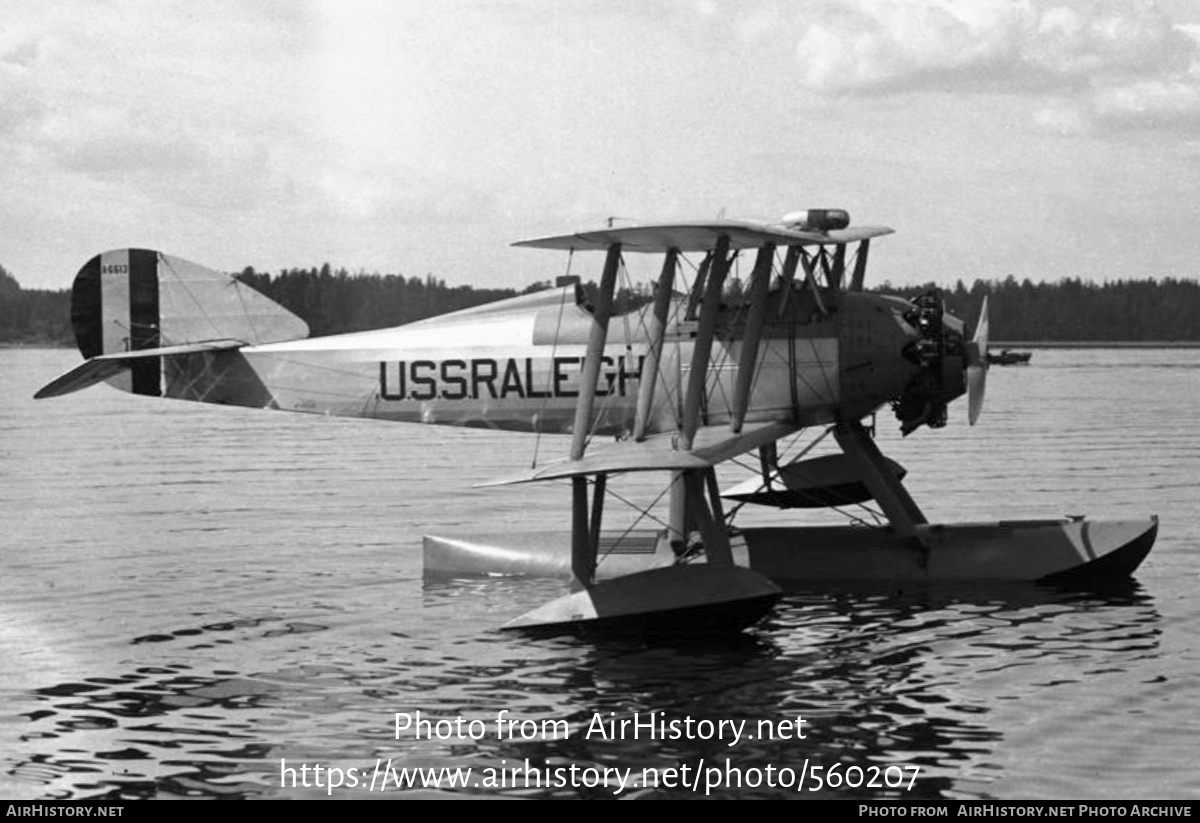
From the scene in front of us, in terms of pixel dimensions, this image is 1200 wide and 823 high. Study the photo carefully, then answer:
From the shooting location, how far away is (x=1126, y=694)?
11.9m

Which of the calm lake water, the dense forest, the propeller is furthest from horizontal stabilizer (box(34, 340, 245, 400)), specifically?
the dense forest

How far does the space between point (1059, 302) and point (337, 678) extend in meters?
162

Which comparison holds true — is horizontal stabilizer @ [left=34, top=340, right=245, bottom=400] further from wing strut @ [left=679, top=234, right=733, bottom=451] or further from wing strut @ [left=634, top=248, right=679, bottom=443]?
wing strut @ [left=679, top=234, right=733, bottom=451]

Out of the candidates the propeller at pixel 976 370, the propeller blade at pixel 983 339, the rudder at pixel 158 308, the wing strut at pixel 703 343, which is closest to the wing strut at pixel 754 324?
the wing strut at pixel 703 343

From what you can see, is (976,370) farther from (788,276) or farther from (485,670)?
(485,670)

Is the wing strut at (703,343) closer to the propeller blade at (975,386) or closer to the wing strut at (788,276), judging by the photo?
the wing strut at (788,276)

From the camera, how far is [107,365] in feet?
61.5

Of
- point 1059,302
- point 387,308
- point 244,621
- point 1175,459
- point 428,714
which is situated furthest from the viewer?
point 1059,302

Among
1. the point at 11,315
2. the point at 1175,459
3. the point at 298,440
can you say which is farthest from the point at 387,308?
the point at 11,315

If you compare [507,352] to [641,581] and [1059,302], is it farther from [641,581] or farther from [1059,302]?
[1059,302]

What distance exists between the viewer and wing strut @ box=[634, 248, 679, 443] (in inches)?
Result: 579

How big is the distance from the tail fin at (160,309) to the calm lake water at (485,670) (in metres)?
2.59

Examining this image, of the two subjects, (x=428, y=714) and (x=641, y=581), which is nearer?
(x=428, y=714)

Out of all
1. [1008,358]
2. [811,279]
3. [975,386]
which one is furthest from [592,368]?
[1008,358]
